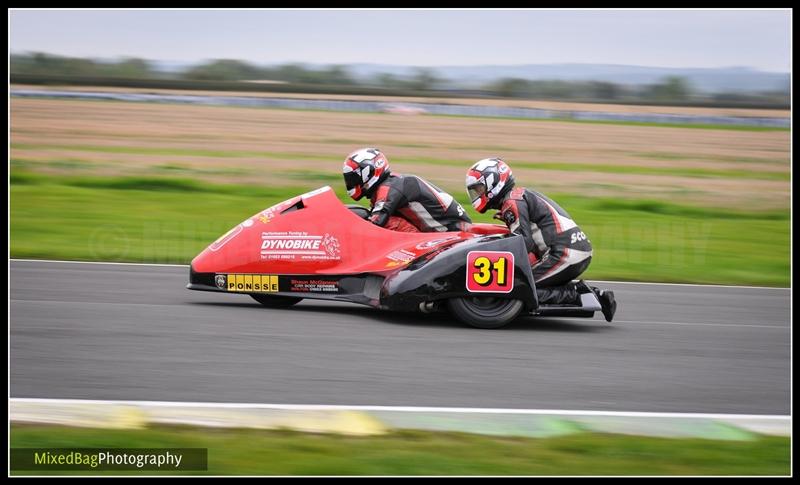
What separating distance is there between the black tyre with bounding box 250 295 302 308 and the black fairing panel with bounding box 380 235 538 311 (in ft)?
3.98

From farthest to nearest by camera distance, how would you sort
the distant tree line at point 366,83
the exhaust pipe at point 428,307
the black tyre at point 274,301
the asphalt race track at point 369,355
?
the distant tree line at point 366,83, the black tyre at point 274,301, the exhaust pipe at point 428,307, the asphalt race track at point 369,355

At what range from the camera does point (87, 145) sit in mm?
22141

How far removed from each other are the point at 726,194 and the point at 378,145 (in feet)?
27.6

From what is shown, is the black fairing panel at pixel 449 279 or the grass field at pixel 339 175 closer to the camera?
the black fairing panel at pixel 449 279

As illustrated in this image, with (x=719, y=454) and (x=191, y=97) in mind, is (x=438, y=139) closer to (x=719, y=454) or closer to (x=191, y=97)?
(x=191, y=97)

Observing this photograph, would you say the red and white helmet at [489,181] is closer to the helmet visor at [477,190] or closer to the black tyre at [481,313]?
the helmet visor at [477,190]

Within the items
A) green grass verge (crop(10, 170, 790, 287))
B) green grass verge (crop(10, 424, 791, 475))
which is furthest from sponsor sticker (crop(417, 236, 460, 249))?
green grass verge (crop(10, 170, 790, 287))

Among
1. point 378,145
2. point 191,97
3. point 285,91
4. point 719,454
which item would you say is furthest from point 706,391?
point 285,91

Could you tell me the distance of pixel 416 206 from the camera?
29.0 ft

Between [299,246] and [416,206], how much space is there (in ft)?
3.97

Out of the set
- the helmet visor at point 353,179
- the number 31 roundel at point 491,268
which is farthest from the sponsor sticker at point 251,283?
the number 31 roundel at point 491,268

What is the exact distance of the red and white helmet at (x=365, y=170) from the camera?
8.73m

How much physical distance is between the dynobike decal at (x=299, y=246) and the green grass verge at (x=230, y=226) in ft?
13.7

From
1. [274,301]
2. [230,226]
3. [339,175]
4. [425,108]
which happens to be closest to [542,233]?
Answer: [274,301]
